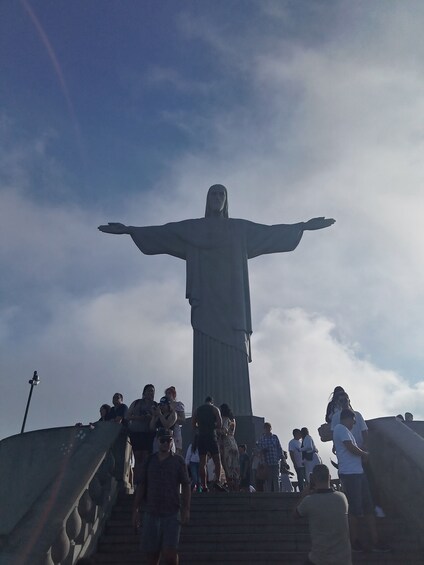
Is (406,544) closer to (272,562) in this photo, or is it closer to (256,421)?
(272,562)

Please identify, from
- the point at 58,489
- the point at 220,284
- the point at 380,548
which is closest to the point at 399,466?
the point at 380,548

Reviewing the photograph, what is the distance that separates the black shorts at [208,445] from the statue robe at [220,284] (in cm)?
500

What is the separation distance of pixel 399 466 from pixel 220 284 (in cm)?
822

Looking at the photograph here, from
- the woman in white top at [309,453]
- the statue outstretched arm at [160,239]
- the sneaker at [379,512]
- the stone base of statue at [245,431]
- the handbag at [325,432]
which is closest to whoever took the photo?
the sneaker at [379,512]

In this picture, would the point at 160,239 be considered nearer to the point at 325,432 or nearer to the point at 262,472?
the point at 262,472

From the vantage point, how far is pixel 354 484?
620cm

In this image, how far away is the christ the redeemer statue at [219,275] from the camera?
13883mm

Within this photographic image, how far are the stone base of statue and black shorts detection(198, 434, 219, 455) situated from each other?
153 inches

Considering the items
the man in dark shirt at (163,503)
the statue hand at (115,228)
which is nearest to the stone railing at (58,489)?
the man in dark shirt at (163,503)

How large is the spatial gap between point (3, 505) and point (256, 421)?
6029mm

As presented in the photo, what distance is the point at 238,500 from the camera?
25.3 feet

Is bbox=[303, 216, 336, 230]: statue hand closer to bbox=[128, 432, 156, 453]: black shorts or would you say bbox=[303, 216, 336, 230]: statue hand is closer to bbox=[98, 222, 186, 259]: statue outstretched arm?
bbox=[98, 222, 186, 259]: statue outstretched arm

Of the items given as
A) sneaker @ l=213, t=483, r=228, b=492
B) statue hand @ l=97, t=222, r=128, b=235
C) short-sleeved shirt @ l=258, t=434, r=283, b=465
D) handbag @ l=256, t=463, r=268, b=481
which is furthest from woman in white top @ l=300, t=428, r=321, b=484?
statue hand @ l=97, t=222, r=128, b=235

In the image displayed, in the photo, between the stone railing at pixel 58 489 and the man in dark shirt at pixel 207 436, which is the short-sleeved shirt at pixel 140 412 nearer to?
the stone railing at pixel 58 489
